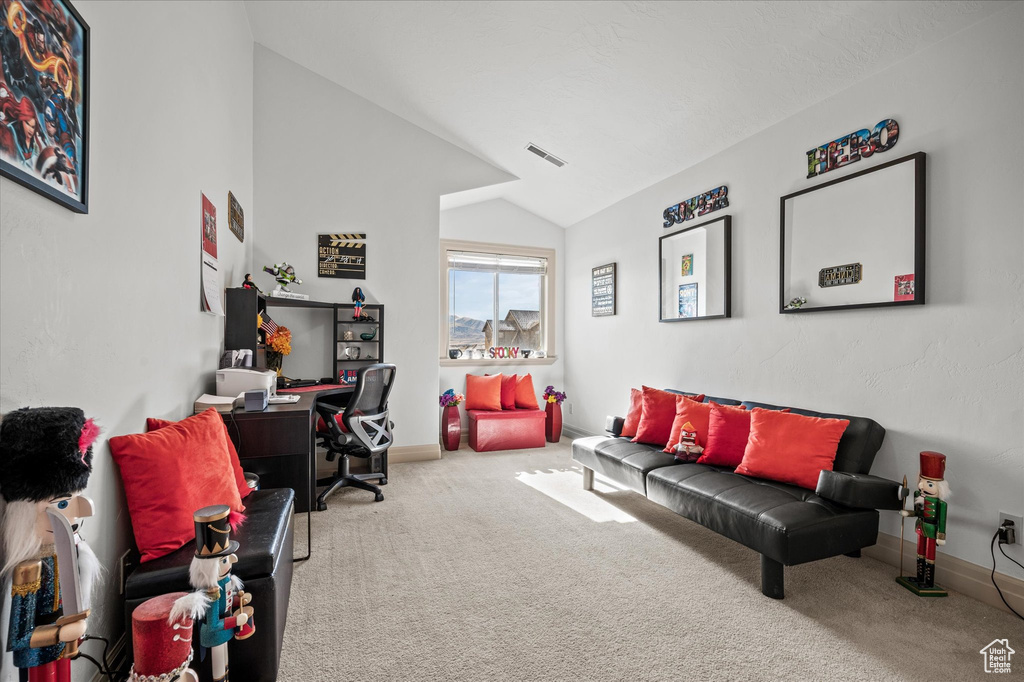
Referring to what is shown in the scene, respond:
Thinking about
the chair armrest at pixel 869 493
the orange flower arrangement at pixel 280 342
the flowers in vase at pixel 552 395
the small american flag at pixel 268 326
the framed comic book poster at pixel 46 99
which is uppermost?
the framed comic book poster at pixel 46 99

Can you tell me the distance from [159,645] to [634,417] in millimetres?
3153

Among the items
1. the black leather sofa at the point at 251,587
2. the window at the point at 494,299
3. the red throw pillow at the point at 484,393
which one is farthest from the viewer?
the window at the point at 494,299

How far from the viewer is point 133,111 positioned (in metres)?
1.77

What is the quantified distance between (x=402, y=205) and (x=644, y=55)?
8.29 feet

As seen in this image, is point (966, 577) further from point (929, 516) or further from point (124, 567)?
point (124, 567)

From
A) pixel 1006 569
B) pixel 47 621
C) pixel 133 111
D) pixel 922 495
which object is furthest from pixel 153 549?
pixel 1006 569

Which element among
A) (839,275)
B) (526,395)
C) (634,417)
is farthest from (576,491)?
(839,275)

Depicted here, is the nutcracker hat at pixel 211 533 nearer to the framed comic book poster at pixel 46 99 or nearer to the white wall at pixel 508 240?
the framed comic book poster at pixel 46 99

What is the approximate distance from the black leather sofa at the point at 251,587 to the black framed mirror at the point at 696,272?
3.26 metres

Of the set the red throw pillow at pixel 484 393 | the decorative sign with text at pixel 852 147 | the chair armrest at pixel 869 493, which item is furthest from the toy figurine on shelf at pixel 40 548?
the red throw pillow at pixel 484 393

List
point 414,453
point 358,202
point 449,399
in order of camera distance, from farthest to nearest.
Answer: point 449,399 < point 414,453 < point 358,202

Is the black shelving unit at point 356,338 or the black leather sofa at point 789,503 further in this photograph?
the black shelving unit at point 356,338

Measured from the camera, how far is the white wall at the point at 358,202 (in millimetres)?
4172

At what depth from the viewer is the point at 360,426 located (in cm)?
345
